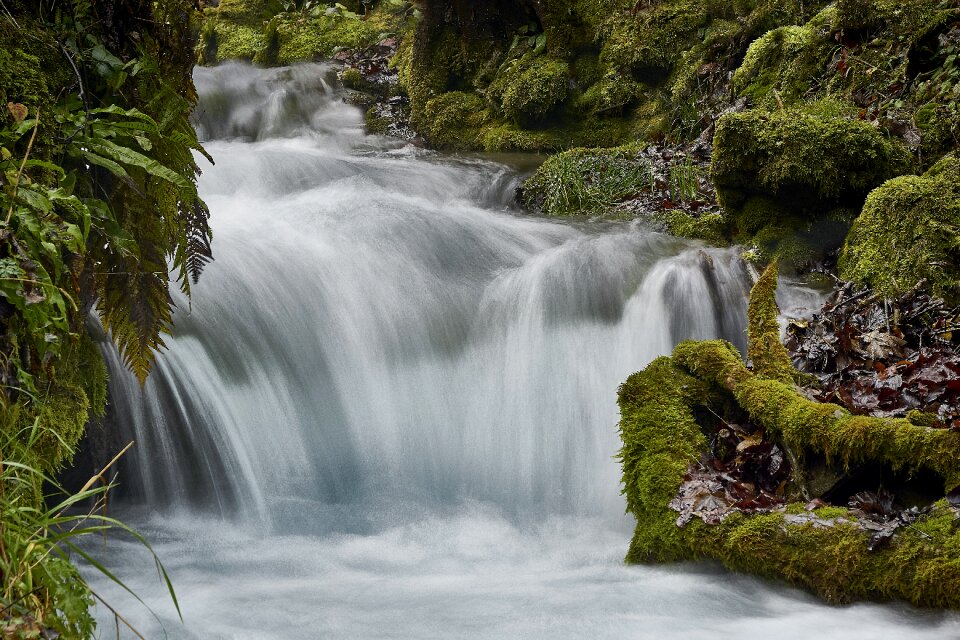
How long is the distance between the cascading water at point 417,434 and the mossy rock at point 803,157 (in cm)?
76

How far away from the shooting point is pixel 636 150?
993 cm

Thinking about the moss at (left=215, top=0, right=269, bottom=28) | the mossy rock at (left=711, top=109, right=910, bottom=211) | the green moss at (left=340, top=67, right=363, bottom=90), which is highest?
the moss at (left=215, top=0, right=269, bottom=28)

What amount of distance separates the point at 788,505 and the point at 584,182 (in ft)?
19.4

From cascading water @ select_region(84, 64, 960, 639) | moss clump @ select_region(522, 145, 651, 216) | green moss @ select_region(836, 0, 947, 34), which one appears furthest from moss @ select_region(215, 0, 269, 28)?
green moss @ select_region(836, 0, 947, 34)

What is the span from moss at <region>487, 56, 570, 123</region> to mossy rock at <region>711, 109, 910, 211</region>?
472 centimetres

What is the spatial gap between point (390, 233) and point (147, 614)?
4685 millimetres

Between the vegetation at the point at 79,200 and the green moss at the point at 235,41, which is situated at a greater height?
the green moss at the point at 235,41

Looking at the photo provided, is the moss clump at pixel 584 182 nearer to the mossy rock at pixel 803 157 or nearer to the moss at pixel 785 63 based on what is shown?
the moss at pixel 785 63

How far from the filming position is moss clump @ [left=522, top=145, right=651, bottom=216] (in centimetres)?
893

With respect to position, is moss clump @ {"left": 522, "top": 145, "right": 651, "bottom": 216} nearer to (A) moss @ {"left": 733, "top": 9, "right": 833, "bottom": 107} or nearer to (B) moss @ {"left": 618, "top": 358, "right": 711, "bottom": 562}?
(A) moss @ {"left": 733, "top": 9, "right": 833, "bottom": 107}

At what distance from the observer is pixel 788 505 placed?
3742mm

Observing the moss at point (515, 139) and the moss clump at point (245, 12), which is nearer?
the moss at point (515, 139)

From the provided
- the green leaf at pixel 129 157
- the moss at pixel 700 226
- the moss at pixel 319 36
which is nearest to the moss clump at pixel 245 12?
the moss at pixel 319 36

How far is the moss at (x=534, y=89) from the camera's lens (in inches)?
Answer: 446
